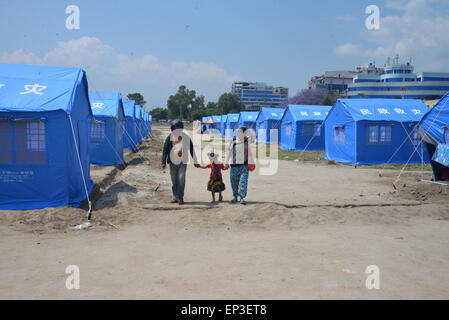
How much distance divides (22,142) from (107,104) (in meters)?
9.37

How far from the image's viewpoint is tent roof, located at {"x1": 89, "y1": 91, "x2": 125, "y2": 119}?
1594 centimetres

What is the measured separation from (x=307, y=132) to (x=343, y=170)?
9807 mm

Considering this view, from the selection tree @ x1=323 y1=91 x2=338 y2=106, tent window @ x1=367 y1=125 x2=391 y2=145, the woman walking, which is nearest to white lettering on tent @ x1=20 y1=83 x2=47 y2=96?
the woman walking

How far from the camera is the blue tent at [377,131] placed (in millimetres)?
17719

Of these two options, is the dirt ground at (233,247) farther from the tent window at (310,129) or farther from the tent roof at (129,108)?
the tent roof at (129,108)

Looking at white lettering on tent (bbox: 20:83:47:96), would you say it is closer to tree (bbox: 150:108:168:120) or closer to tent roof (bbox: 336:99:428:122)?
tent roof (bbox: 336:99:428:122)

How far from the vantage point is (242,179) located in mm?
7816

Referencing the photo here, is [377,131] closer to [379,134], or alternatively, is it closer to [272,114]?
[379,134]

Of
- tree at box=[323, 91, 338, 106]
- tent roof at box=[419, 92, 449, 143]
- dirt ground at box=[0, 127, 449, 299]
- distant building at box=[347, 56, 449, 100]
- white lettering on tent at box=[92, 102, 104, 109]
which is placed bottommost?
dirt ground at box=[0, 127, 449, 299]

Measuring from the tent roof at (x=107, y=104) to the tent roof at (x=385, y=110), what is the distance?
11345 millimetres

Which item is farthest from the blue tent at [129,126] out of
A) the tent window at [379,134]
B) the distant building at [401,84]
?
the distant building at [401,84]

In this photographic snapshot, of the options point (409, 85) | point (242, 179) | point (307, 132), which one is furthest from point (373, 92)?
point (242, 179)

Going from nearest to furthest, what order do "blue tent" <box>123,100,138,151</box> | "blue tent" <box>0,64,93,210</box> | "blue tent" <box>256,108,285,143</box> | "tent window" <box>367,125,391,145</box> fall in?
"blue tent" <box>0,64,93,210</box>, "tent window" <box>367,125,391,145</box>, "blue tent" <box>123,100,138,151</box>, "blue tent" <box>256,108,285,143</box>

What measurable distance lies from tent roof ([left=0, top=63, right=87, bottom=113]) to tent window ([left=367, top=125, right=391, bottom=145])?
1388cm
